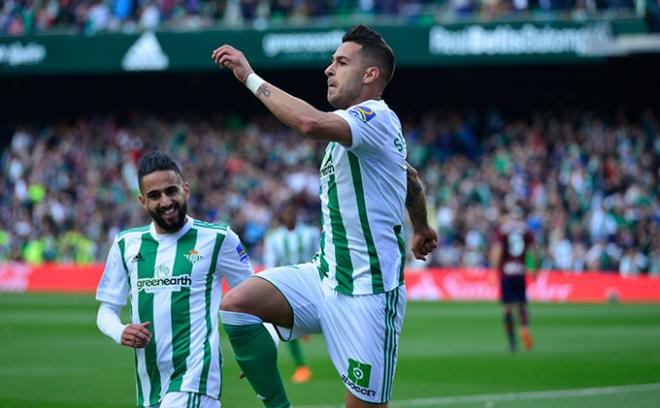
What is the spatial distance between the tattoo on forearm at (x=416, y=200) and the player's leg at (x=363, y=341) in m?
0.82

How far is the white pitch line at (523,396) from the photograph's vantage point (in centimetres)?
1184

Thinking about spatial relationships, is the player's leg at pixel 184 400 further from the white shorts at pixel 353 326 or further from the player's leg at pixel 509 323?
the player's leg at pixel 509 323

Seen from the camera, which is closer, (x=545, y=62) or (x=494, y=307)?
(x=494, y=307)

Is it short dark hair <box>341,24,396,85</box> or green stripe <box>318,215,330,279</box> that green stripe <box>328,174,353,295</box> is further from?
short dark hair <box>341,24,396,85</box>

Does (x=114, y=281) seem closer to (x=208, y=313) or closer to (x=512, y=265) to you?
(x=208, y=313)

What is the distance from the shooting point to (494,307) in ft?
89.5

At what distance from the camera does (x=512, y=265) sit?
57.9 feet

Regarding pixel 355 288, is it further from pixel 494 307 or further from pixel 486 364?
pixel 494 307

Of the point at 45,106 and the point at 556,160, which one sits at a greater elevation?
the point at 45,106

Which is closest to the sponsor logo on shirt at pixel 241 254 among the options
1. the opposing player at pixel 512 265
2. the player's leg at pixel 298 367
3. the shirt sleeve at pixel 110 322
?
the shirt sleeve at pixel 110 322

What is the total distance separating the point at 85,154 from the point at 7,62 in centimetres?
387

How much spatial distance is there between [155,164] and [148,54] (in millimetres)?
30588

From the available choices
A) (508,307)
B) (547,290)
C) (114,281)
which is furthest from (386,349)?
(547,290)

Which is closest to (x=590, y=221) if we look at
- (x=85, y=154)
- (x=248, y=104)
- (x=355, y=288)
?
(x=248, y=104)
